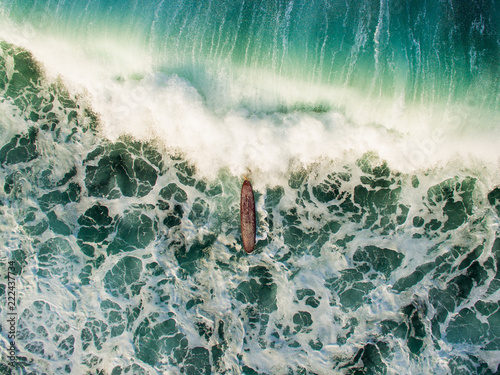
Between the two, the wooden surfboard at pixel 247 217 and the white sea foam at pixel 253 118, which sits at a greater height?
the white sea foam at pixel 253 118

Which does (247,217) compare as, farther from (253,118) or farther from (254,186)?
(253,118)

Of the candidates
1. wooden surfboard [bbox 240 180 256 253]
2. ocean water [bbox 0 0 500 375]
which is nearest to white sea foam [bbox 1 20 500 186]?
ocean water [bbox 0 0 500 375]

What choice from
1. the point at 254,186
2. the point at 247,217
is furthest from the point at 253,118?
the point at 247,217

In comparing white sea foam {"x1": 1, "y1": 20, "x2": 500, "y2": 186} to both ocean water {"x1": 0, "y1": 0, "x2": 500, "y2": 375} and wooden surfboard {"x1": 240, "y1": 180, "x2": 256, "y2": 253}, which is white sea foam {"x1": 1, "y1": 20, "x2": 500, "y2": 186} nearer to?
ocean water {"x1": 0, "y1": 0, "x2": 500, "y2": 375}

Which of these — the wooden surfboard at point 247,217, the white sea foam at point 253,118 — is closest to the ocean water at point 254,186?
the white sea foam at point 253,118

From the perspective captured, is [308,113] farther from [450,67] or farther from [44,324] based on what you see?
[44,324]

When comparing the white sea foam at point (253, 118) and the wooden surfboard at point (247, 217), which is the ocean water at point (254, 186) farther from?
the wooden surfboard at point (247, 217)
